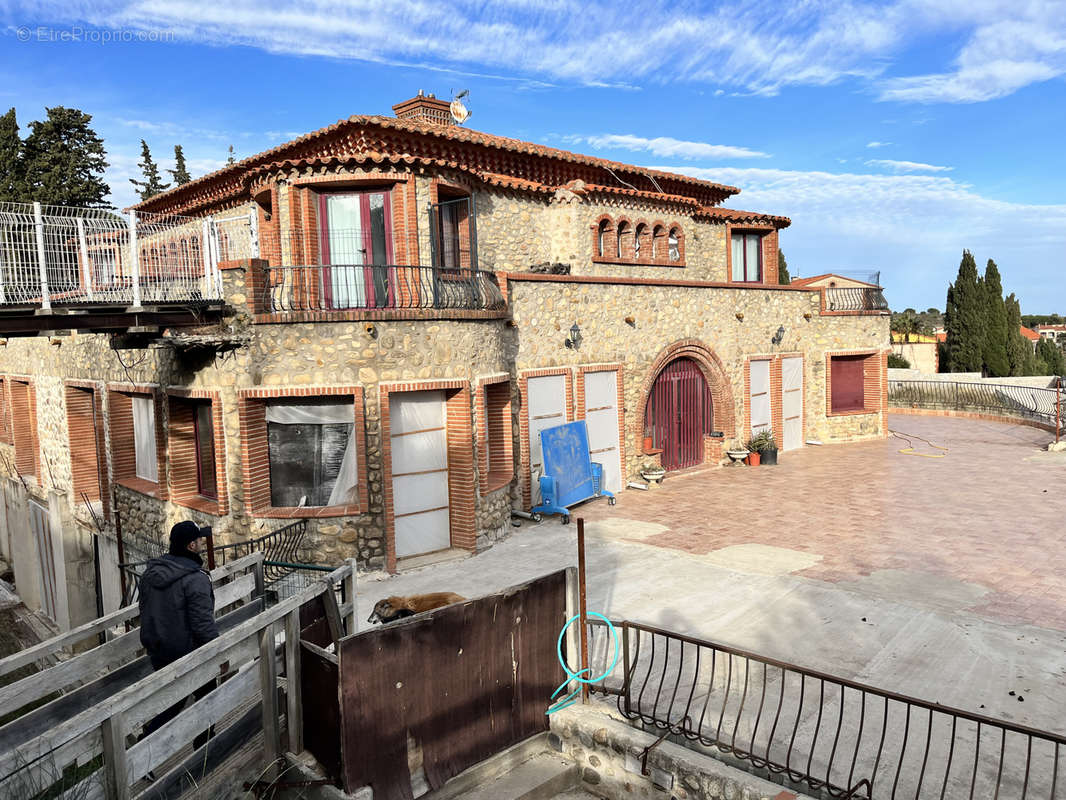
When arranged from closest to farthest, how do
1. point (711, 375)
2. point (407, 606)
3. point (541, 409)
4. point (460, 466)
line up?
point (407, 606), point (460, 466), point (541, 409), point (711, 375)

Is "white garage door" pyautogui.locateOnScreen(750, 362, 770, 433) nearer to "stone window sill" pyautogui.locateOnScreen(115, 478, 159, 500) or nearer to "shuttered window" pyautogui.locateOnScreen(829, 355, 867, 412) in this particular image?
"shuttered window" pyautogui.locateOnScreen(829, 355, 867, 412)

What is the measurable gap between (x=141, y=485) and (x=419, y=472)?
18.6ft

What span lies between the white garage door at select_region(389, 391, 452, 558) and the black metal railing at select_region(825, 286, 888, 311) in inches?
568

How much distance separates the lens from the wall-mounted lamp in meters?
14.5

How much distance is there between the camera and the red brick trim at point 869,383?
21156 mm

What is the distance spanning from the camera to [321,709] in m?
5.11

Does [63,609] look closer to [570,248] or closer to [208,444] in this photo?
[208,444]

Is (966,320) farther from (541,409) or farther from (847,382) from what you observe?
(541,409)

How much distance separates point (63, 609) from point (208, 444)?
281 inches

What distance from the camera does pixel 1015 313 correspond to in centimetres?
4131

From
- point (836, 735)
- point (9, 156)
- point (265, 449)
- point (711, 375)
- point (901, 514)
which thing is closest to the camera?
point (836, 735)

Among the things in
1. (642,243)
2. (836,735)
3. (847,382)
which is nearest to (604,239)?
(642,243)

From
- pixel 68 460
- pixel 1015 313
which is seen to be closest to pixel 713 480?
pixel 68 460

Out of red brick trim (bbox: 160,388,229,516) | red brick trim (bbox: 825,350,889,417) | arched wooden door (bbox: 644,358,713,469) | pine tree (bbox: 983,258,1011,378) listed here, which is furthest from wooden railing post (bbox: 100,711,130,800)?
pine tree (bbox: 983,258,1011,378)
